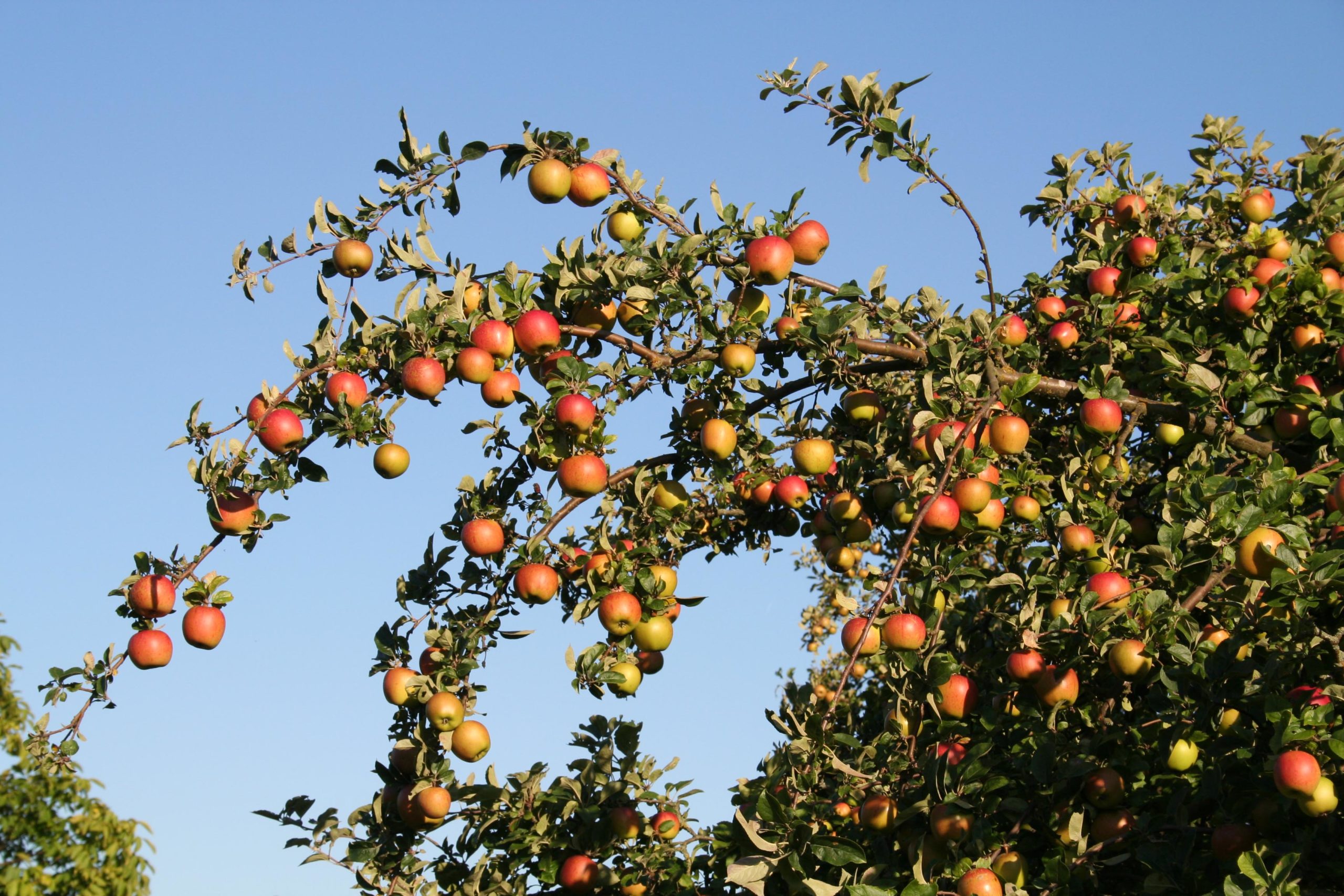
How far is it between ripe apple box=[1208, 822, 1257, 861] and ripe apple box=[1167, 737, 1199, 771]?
19 centimetres

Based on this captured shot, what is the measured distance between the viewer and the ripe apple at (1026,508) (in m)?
A: 4.16

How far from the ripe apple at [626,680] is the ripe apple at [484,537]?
56 centimetres

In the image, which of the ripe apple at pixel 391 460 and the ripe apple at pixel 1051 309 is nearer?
the ripe apple at pixel 391 460

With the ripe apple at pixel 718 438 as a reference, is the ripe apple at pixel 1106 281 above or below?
above

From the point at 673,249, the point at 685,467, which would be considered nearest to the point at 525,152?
the point at 673,249

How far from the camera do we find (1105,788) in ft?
11.5

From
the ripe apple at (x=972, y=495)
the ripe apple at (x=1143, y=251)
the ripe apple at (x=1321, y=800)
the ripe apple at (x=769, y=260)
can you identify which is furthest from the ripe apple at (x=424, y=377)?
the ripe apple at (x=1143, y=251)

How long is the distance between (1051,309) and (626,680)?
2390mm

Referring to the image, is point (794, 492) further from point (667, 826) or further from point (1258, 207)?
point (1258, 207)

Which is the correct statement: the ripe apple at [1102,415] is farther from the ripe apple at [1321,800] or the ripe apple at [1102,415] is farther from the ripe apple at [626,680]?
the ripe apple at [626,680]

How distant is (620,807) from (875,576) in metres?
1.27

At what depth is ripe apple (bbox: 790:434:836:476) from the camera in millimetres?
4293

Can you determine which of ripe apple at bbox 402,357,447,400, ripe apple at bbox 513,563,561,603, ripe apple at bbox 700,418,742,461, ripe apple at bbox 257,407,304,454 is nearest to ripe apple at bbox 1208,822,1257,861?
ripe apple at bbox 700,418,742,461

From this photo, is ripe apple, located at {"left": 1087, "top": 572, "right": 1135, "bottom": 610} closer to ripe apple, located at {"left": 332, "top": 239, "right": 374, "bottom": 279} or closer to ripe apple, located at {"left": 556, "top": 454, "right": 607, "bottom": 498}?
ripe apple, located at {"left": 556, "top": 454, "right": 607, "bottom": 498}
